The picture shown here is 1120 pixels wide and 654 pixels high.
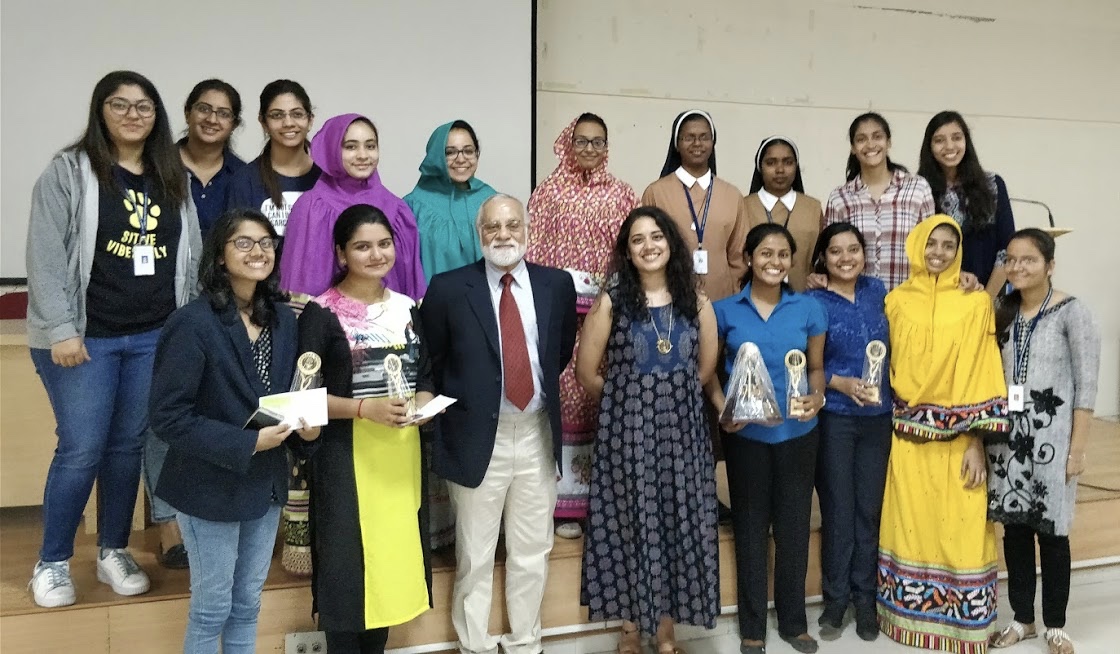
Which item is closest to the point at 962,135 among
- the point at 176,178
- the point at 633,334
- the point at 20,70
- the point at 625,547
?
the point at 633,334

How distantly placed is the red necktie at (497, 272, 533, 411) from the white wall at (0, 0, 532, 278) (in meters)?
2.08

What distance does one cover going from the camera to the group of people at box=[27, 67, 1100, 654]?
7.05ft

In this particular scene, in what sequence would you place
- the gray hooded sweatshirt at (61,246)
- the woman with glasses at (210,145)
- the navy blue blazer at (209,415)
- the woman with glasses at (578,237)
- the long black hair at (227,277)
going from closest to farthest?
the navy blue blazer at (209,415) < the long black hair at (227,277) < the gray hooded sweatshirt at (61,246) < the woman with glasses at (210,145) < the woman with glasses at (578,237)

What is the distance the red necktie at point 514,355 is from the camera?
2432mm

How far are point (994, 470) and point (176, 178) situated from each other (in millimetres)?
2979

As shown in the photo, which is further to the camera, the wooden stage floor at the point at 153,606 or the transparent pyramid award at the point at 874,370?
the transparent pyramid award at the point at 874,370

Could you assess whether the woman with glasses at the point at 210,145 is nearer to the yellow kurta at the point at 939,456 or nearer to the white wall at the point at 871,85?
the white wall at the point at 871,85

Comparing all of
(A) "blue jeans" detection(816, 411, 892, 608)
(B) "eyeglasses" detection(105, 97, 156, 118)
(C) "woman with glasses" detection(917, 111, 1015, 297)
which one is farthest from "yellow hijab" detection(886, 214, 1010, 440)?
(B) "eyeglasses" detection(105, 97, 156, 118)

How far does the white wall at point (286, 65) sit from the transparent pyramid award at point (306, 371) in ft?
7.89

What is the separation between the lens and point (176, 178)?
2.43 meters

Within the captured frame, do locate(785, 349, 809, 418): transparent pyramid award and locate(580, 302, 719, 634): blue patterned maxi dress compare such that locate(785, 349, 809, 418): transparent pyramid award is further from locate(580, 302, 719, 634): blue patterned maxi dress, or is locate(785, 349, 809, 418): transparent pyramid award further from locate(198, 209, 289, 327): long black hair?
locate(198, 209, 289, 327): long black hair

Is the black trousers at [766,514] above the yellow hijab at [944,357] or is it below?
below

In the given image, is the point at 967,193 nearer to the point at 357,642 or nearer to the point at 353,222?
the point at 353,222

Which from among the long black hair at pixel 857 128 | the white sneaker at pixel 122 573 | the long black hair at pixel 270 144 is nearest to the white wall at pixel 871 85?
the long black hair at pixel 857 128
